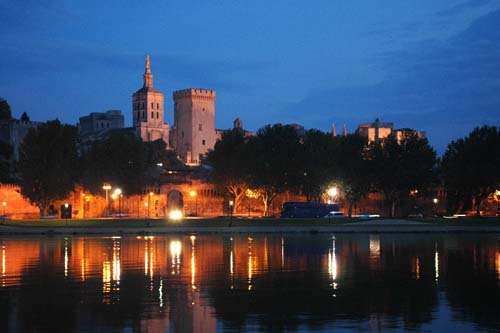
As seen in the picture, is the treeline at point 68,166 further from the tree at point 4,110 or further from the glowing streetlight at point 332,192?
the tree at point 4,110

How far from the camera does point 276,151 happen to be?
89.6 meters

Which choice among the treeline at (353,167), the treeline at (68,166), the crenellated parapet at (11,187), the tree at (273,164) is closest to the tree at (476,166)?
the treeline at (353,167)

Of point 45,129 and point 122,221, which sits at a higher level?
point 45,129

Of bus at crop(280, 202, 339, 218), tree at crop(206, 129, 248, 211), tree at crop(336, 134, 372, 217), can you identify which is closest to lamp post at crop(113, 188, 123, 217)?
tree at crop(206, 129, 248, 211)

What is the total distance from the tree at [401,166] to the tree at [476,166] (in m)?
2.47

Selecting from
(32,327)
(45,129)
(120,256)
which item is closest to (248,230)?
(120,256)

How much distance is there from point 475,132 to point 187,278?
Result: 66.9m

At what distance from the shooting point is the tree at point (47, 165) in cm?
8675

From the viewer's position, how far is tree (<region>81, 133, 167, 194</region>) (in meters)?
92.1

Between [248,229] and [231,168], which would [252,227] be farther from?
[231,168]

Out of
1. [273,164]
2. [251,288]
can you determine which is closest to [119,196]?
[273,164]

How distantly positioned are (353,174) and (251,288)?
64.1 m

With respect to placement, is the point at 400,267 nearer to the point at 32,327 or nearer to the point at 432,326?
the point at 432,326

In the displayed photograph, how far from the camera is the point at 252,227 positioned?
6372 cm
